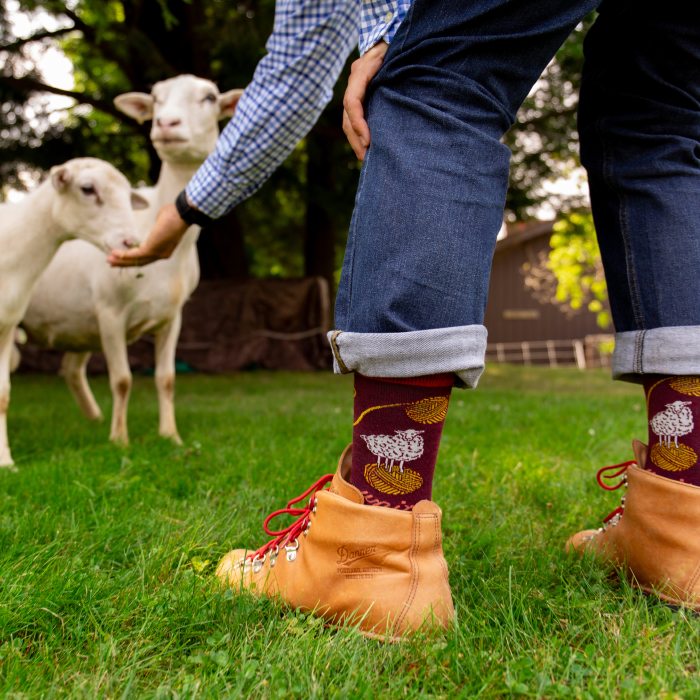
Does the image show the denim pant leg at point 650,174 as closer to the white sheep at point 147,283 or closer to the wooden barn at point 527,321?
the white sheep at point 147,283

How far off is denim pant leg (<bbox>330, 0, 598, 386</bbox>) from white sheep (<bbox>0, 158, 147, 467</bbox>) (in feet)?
7.13

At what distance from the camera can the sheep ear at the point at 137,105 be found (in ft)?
13.1

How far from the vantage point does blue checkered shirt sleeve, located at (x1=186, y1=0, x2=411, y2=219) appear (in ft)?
5.52

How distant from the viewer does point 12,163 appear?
33.1 ft

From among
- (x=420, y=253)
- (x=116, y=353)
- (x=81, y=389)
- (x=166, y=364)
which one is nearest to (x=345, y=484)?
(x=420, y=253)

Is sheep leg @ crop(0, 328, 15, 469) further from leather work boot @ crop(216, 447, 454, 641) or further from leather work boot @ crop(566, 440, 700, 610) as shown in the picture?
leather work boot @ crop(566, 440, 700, 610)

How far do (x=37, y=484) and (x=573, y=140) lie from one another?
883 cm

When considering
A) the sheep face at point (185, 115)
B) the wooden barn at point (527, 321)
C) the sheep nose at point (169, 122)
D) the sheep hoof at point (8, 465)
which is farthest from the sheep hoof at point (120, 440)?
the wooden barn at point (527, 321)

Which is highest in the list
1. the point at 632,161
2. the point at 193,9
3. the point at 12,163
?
the point at 193,9

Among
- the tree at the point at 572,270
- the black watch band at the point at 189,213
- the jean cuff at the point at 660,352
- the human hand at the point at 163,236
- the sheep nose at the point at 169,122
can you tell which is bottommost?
the tree at the point at 572,270

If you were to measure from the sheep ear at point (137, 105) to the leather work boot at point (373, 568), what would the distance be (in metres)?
3.36

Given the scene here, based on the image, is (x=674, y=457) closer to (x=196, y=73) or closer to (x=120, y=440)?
(x=120, y=440)

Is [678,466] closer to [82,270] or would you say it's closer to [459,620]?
[459,620]

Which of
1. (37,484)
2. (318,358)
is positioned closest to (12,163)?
(318,358)
